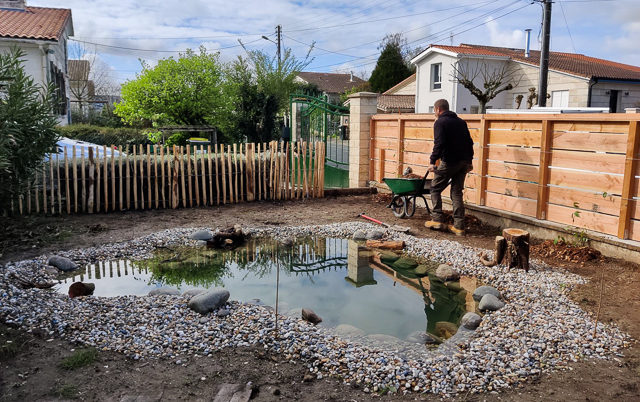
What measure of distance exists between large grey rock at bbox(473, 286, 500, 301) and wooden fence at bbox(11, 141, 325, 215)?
5.93 m

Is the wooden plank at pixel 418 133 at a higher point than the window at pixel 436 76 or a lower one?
lower

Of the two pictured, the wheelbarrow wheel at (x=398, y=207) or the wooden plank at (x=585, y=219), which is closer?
the wooden plank at (x=585, y=219)

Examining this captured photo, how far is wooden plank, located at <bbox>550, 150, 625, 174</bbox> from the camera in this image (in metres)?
6.07

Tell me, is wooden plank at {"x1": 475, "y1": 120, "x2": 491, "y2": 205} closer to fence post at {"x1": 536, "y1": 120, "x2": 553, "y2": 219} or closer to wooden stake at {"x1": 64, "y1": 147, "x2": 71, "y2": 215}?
fence post at {"x1": 536, "y1": 120, "x2": 553, "y2": 219}

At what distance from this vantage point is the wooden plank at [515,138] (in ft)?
23.7

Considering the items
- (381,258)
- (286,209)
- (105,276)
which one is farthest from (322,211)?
(105,276)

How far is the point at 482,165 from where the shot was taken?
8219 millimetres

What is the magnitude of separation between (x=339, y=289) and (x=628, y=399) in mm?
3206

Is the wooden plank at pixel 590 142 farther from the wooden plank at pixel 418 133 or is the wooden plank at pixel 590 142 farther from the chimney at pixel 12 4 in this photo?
the chimney at pixel 12 4

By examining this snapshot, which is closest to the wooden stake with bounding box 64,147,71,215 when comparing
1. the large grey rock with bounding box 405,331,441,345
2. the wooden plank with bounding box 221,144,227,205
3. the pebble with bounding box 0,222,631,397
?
the wooden plank with bounding box 221,144,227,205

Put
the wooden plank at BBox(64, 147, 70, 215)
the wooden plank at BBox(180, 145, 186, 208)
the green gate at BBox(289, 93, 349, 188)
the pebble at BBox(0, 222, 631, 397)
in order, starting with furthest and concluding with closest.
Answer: the green gate at BBox(289, 93, 349, 188), the wooden plank at BBox(180, 145, 186, 208), the wooden plank at BBox(64, 147, 70, 215), the pebble at BBox(0, 222, 631, 397)

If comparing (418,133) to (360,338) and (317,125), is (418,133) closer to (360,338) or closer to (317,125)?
(317,125)

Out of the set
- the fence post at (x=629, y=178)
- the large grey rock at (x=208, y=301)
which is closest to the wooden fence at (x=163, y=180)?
the large grey rock at (x=208, y=301)

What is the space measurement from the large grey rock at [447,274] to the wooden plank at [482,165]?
2572 millimetres
